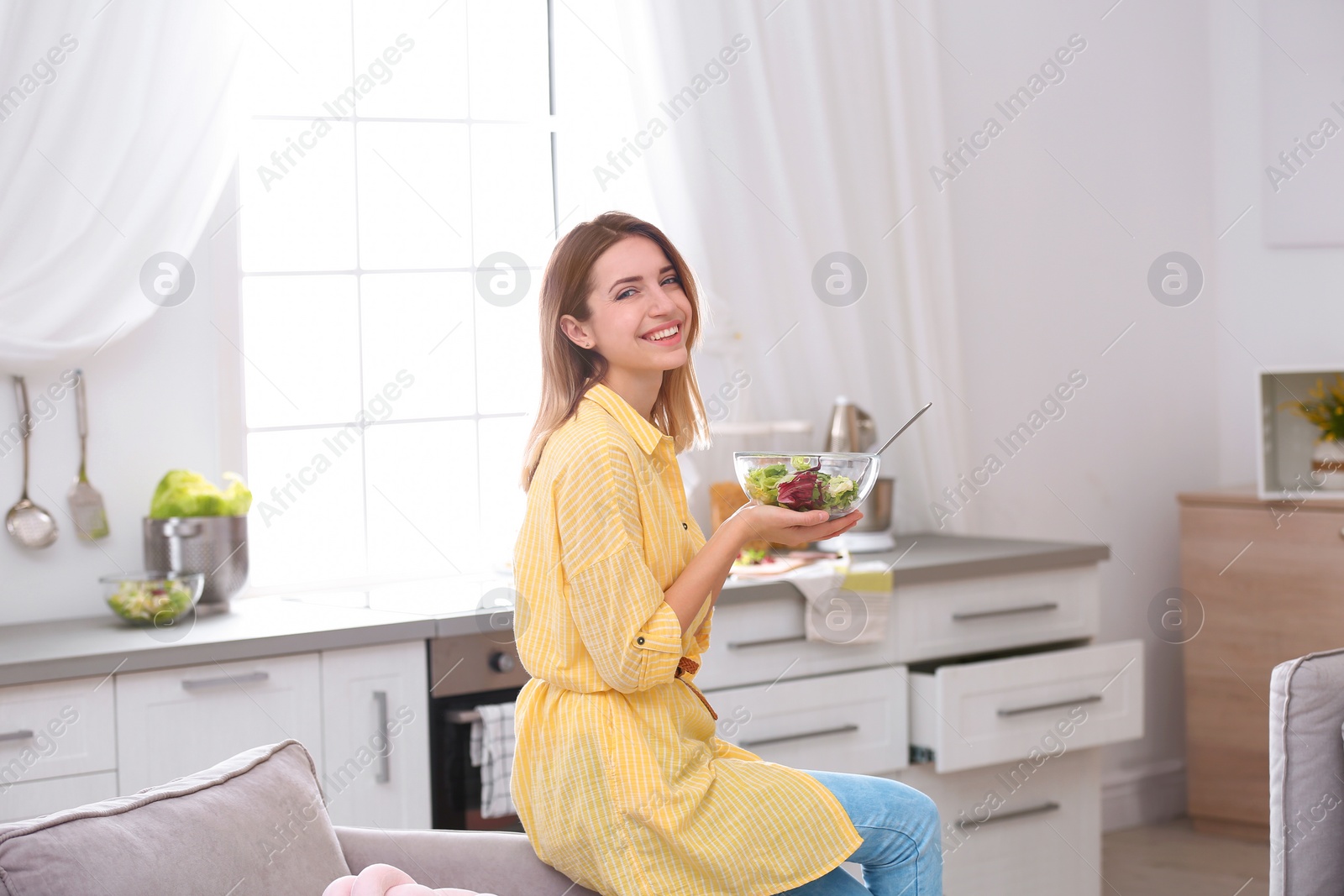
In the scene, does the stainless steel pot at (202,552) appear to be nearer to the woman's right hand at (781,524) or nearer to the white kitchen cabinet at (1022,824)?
the woman's right hand at (781,524)

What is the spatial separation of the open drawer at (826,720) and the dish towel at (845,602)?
8 centimetres

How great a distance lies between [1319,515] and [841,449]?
128 centimetres

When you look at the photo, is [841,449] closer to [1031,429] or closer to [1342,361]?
[1031,429]

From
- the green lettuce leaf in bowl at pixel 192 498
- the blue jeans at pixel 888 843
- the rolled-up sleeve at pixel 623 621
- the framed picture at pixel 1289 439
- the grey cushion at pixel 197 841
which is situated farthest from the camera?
the framed picture at pixel 1289 439

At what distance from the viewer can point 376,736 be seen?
2256 millimetres

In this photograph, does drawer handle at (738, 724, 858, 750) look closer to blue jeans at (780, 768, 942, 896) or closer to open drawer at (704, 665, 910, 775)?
open drawer at (704, 665, 910, 775)

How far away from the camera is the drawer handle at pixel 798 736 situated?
253 centimetres

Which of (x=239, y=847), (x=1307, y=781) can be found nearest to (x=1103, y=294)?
(x=1307, y=781)

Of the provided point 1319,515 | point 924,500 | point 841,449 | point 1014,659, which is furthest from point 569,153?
point 1319,515

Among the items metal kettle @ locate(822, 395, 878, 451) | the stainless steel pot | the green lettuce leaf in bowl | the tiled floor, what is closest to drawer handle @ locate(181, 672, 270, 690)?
the stainless steel pot

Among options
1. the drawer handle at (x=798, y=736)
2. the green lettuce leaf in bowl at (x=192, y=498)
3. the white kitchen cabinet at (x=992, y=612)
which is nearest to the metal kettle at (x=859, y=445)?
the white kitchen cabinet at (x=992, y=612)

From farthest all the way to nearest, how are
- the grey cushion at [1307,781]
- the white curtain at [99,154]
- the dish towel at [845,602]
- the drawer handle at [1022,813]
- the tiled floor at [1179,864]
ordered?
1. the tiled floor at [1179,864]
2. the drawer handle at [1022,813]
3. the dish towel at [845,602]
4. the white curtain at [99,154]
5. the grey cushion at [1307,781]

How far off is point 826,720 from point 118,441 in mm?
1473

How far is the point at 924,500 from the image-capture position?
11.0 feet
